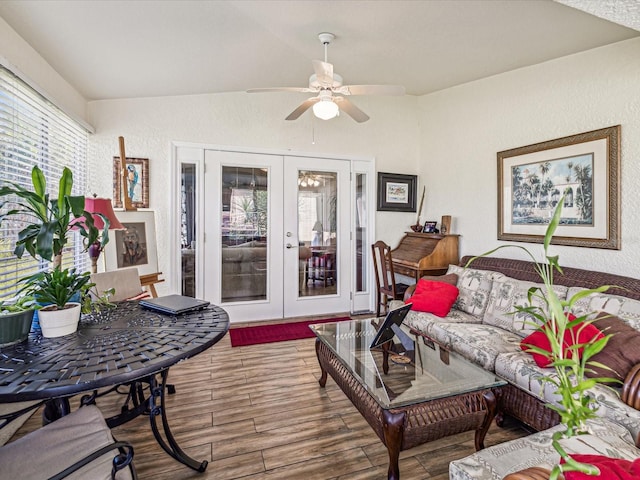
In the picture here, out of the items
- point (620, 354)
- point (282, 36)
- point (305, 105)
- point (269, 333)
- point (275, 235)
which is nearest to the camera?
point (620, 354)

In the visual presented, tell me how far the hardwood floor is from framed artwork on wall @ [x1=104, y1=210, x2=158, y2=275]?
1.14 m

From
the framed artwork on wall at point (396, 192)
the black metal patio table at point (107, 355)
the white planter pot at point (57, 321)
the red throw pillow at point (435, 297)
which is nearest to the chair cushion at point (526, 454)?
the black metal patio table at point (107, 355)

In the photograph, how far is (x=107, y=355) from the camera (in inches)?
51.9

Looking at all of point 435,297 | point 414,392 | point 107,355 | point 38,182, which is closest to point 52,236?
→ point 38,182

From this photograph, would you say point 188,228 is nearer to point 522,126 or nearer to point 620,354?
point 522,126

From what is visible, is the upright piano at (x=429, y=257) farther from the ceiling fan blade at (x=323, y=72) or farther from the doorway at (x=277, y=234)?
the ceiling fan blade at (x=323, y=72)

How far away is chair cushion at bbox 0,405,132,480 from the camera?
107cm

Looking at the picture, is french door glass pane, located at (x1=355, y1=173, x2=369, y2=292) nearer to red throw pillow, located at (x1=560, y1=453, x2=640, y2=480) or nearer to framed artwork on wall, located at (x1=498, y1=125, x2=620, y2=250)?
framed artwork on wall, located at (x1=498, y1=125, x2=620, y2=250)

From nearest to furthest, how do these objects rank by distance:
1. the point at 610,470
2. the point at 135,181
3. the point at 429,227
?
the point at 610,470
the point at 135,181
the point at 429,227

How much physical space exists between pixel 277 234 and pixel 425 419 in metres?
3.00

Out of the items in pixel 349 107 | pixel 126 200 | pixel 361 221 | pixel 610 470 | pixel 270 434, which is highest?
pixel 349 107

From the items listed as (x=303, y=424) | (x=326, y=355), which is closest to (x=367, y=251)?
(x=326, y=355)

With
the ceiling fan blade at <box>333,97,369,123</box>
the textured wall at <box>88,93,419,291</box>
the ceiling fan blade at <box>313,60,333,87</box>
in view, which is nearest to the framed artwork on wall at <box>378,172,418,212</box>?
the textured wall at <box>88,93,419,291</box>

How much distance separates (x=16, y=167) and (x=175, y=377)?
188 cm
